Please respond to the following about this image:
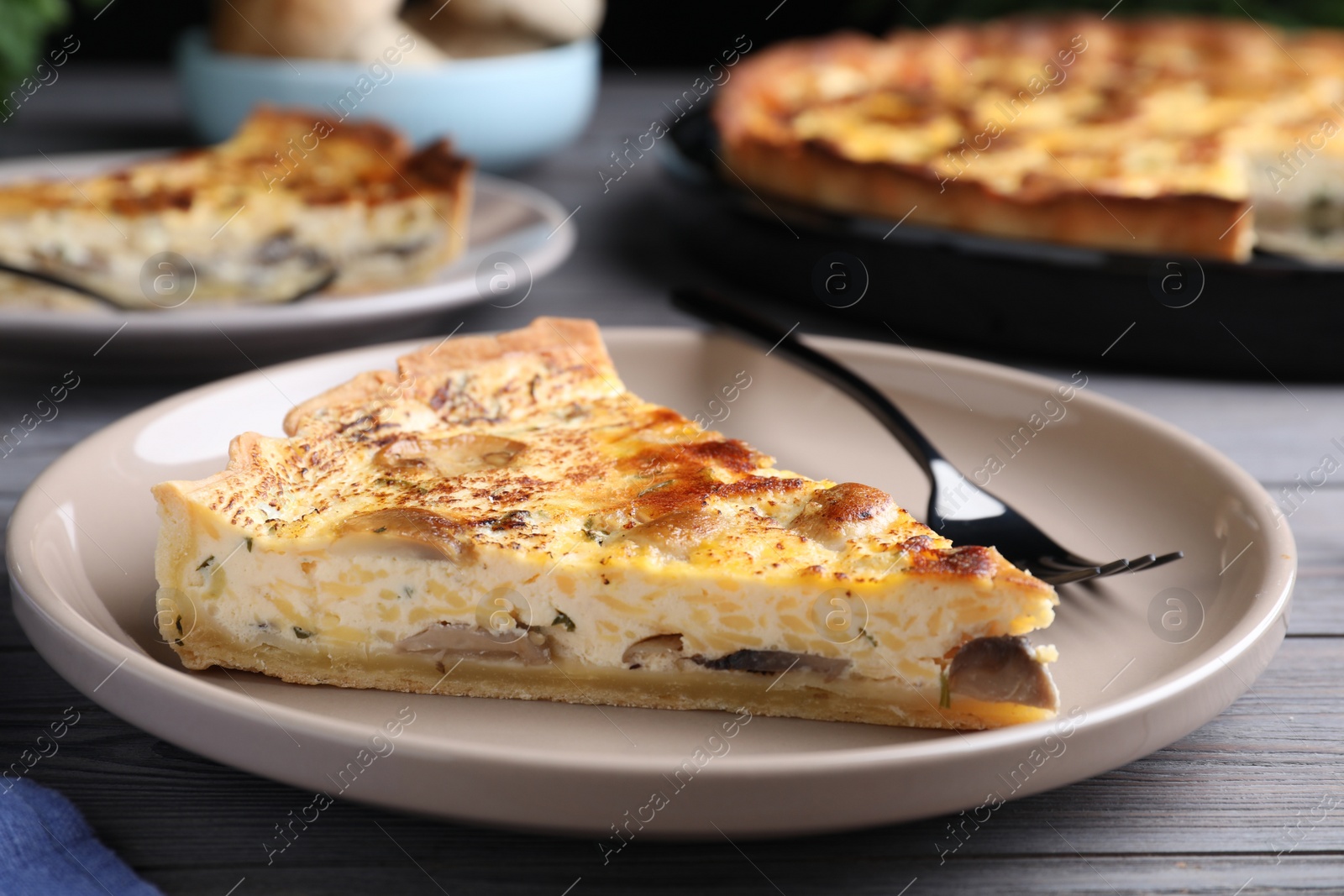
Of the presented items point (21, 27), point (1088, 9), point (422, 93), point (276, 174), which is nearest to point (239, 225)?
point (276, 174)

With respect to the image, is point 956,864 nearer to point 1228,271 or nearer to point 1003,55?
point 1228,271

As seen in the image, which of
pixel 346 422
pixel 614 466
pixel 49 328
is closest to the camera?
pixel 614 466

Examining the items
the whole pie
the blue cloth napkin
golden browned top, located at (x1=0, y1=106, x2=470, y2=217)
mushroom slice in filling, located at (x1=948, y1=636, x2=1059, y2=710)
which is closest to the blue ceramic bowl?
golden browned top, located at (x1=0, y1=106, x2=470, y2=217)

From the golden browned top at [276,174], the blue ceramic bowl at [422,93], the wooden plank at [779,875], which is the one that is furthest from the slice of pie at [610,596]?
the blue ceramic bowl at [422,93]

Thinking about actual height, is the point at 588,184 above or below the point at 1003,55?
below

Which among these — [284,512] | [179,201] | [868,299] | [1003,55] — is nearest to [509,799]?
[284,512]

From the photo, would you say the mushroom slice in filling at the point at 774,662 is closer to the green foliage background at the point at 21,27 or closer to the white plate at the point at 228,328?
the white plate at the point at 228,328
